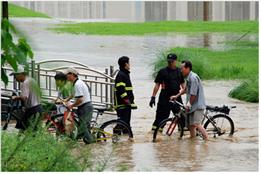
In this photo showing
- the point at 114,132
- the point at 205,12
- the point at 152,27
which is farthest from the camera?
the point at 205,12

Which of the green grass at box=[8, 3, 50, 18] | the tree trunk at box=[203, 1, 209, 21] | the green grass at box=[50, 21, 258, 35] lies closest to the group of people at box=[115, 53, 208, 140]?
the green grass at box=[50, 21, 258, 35]

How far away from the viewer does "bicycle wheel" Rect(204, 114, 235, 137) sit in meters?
16.6

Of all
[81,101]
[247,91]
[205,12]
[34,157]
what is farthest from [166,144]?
[205,12]

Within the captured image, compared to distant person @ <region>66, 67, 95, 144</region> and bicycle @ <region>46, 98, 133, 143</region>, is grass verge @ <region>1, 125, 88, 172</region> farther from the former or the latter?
distant person @ <region>66, 67, 95, 144</region>

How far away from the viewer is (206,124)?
1677cm

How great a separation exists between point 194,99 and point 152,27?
37847mm

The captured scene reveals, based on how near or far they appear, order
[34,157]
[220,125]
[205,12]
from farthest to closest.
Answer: [205,12] → [220,125] → [34,157]

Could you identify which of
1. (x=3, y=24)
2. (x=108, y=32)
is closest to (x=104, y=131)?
(x=3, y=24)

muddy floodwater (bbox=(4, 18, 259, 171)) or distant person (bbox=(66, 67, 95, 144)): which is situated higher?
distant person (bbox=(66, 67, 95, 144))

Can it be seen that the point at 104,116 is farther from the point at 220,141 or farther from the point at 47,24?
the point at 47,24

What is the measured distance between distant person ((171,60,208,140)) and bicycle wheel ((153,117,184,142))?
0.25 meters

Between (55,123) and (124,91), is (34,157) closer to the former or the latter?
(55,123)

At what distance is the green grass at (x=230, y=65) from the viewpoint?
74.5ft

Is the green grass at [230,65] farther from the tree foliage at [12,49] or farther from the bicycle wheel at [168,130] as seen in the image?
the tree foliage at [12,49]
